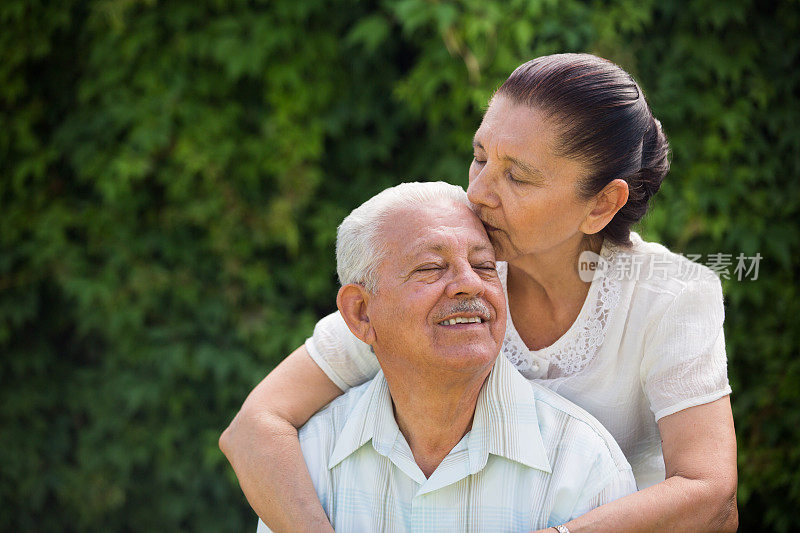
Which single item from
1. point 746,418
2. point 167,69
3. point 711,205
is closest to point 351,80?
point 167,69

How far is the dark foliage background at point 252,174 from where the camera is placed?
4090 millimetres

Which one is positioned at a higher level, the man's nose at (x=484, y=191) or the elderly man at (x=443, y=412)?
the man's nose at (x=484, y=191)

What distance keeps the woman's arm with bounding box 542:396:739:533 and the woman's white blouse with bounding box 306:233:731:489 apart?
5 centimetres

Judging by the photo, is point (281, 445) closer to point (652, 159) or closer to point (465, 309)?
point (465, 309)

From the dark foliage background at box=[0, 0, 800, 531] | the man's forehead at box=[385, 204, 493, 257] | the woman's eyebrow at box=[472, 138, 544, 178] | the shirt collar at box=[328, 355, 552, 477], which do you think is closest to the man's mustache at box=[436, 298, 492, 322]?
the man's forehead at box=[385, 204, 493, 257]

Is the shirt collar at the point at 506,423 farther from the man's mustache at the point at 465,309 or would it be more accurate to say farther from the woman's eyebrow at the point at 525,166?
the woman's eyebrow at the point at 525,166

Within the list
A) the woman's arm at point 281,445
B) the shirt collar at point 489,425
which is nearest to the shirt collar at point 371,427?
the shirt collar at point 489,425

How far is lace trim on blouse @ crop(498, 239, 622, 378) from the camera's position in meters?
2.31

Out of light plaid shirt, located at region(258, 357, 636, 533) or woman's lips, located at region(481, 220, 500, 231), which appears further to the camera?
woman's lips, located at region(481, 220, 500, 231)

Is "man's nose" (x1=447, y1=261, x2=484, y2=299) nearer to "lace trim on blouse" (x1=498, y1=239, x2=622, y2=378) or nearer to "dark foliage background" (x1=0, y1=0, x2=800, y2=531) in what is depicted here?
"lace trim on blouse" (x1=498, y1=239, x2=622, y2=378)

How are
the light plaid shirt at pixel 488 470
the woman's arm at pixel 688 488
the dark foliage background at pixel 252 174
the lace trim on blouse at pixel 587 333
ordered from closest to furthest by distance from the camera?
the woman's arm at pixel 688 488, the light plaid shirt at pixel 488 470, the lace trim on blouse at pixel 587 333, the dark foliage background at pixel 252 174

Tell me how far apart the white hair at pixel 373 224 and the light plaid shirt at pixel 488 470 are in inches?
15.2

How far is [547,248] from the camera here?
2.22m

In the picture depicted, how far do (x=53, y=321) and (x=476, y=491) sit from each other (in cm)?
373
